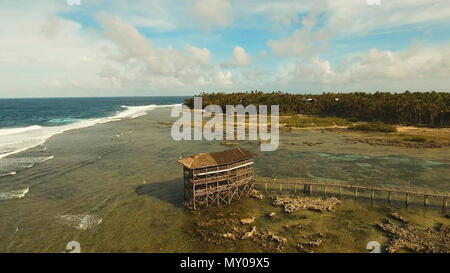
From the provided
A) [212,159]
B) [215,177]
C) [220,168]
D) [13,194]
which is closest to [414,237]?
[220,168]

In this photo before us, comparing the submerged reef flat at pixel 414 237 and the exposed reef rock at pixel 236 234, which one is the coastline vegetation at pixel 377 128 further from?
the exposed reef rock at pixel 236 234

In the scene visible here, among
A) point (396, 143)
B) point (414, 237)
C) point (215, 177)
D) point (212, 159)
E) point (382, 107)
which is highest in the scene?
point (382, 107)

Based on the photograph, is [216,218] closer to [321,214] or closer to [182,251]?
[182,251]

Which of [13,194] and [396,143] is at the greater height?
[396,143]

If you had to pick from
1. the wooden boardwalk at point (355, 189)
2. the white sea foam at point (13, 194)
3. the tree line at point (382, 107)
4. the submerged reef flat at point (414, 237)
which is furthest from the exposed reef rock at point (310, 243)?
the tree line at point (382, 107)

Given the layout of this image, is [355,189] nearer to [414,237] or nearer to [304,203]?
[304,203]

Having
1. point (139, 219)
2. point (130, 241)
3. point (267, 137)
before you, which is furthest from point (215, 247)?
point (267, 137)
